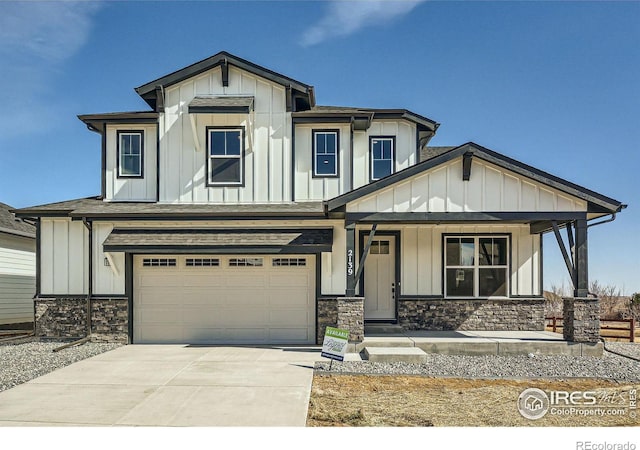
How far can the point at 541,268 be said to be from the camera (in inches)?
553

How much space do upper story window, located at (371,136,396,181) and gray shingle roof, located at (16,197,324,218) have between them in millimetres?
2000

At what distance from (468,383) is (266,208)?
6.67 metres

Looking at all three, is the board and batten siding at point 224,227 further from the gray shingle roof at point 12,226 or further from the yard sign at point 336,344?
the gray shingle roof at point 12,226

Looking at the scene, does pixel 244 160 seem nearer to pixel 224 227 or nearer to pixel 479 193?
pixel 224 227

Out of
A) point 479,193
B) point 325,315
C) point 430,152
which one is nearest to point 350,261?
point 325,315

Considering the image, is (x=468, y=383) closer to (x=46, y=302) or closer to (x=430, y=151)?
(x=430, y=151)

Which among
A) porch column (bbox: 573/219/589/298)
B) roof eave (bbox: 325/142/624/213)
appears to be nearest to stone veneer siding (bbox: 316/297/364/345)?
roof eave (bbox: 325/142/624/213)

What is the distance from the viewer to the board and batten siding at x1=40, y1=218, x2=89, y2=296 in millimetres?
13500

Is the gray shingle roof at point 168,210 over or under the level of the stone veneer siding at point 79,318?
over

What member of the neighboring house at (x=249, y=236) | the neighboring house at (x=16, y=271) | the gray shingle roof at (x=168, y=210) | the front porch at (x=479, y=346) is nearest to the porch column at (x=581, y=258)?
the front porch at (x=479, y=346)

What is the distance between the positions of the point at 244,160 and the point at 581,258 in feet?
28.0

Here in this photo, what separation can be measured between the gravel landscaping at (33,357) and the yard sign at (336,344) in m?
5.27

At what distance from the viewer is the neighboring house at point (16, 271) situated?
1725cm
